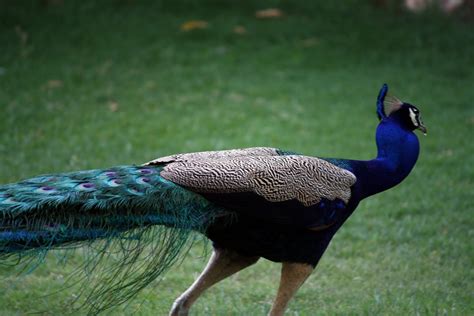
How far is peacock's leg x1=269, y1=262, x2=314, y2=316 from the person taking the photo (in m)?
4.34

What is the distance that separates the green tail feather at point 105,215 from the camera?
3.93 m

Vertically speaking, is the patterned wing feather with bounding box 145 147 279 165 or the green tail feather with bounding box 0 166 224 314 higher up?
the patterned wing feather with bounding box 145 147 279 165

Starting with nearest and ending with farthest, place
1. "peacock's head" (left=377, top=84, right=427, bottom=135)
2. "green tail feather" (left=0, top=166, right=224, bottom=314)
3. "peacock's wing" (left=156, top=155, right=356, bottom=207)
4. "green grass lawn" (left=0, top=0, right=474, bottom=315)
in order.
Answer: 1. "green tail feather" (left=0, top=166, right=224, bottom=314)
2. "peacock's wing" (left=156, top=155, right=356, bottom=207)
3. "peacock's head" (left=377, top=84, right=427, bottom=135)
4. "green grass lawn" (left=0, top=0, right=474, bottom=315)

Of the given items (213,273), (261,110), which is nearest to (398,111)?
(213,273)

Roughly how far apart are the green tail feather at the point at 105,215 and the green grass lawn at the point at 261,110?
0.42 m

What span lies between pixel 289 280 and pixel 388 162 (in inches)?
33.4

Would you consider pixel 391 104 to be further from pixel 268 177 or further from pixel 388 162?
pixel 268 177

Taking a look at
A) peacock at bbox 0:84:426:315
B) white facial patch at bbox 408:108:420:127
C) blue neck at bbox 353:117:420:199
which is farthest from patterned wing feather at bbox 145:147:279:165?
white facial patch at bbox 408:108:420:127

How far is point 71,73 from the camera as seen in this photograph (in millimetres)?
9930

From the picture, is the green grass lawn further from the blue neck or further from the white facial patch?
the white facial patch

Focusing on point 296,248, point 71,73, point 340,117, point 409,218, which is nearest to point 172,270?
point 296,248

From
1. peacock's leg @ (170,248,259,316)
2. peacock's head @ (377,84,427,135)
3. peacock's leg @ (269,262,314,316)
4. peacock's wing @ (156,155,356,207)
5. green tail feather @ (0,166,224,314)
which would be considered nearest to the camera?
A: green tail feather @ (0,166,224,314)

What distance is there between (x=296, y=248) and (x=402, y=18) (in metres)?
8.34

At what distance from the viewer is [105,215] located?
4031 millimetres
